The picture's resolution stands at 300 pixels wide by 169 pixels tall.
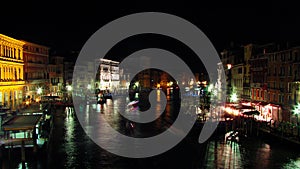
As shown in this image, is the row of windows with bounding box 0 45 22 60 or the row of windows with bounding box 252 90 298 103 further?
the row of windows with bounding box 0 45 22 60

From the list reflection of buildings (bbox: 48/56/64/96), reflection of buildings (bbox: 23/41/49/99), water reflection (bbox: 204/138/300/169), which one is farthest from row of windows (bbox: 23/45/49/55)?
water reflection (bbox: 204/138/300/169)

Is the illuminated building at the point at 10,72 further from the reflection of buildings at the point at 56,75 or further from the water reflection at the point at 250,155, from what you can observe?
the water reflection at the point at 250,155

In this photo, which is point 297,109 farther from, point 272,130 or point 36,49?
point 36,49

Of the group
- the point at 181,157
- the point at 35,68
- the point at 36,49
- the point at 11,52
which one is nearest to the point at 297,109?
the point at 181,157

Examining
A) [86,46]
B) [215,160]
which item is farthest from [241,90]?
[86,46]

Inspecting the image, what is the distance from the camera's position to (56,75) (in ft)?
262

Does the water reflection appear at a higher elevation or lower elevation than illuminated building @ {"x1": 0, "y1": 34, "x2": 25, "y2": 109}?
lower

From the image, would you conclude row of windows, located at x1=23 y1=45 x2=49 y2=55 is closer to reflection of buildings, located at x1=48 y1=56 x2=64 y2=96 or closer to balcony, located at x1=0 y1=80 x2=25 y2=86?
reflection of buildings, located at x1=48 y1=56 x2=64 y2=96

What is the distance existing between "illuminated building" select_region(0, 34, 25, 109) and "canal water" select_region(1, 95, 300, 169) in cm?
1686

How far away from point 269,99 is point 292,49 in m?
8.82

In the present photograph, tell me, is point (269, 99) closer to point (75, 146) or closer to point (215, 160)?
point (215, 160)

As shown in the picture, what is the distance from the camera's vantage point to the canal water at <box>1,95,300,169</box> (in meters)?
21.3

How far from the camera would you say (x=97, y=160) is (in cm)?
2250

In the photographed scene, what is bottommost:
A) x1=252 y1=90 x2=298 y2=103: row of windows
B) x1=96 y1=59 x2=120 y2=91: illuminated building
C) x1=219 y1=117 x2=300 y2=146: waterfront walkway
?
x1=219 y1=117 x2=300 y2=146: waterfront walkway
